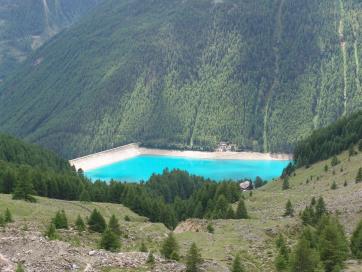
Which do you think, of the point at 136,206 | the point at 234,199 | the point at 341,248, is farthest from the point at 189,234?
the point at 234,199

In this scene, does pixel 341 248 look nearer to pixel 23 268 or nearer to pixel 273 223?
pixel 273 223

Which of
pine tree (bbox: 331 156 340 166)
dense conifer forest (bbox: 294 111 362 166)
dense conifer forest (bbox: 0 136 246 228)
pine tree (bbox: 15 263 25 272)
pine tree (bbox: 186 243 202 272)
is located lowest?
pine tree (bbox: 15 263 25 272)

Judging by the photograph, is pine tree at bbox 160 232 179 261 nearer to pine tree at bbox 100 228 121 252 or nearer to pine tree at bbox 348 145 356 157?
pine tree at bbox 100 228 121 252

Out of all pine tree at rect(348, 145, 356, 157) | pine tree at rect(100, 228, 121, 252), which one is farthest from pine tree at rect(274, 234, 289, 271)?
pine tree at rect(348, 145, 356, 157)

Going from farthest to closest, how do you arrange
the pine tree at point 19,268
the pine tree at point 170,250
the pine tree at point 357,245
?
1. the pine tree at point 357,245
2. the pine tree at point 170,250
3. the pine tree at point 19,268

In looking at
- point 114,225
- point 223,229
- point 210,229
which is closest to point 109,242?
point 114,225

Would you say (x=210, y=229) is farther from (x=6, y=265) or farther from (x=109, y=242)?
(x=6, y=265)

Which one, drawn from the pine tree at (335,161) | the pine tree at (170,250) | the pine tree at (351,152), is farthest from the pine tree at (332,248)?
the pine tree at (351,152)

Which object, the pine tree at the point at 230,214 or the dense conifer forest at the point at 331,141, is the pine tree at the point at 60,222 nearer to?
the pine tree at the point at 230,214
